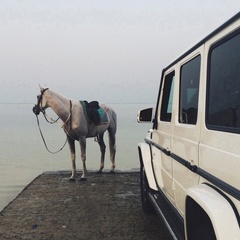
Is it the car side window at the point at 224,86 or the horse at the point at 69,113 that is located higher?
the car side window at the point at 224,86

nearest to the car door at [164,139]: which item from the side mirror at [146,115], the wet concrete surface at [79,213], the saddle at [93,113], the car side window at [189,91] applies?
the side mirror at [146,115]

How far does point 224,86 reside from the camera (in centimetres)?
215

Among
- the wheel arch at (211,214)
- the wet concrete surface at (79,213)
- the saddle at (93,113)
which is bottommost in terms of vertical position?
the wet concrete surface at (79,213)

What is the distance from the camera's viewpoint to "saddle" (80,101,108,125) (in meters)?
7.85

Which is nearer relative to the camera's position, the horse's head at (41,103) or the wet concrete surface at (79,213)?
the wet concrete surface at (79,213)

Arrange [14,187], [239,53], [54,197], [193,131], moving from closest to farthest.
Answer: [239,53], [193,131], [54,197], [14,187]

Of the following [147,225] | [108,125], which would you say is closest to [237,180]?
[147,225]

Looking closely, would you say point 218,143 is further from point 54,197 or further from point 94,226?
point 54,197

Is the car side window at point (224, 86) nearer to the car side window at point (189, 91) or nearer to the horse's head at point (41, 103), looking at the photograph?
the car side window at point (189, 91)

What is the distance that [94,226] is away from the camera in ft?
Result: 14.8

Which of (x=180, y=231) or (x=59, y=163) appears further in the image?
(x=59, y=163)

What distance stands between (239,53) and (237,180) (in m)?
0.74

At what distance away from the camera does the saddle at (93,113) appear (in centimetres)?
785

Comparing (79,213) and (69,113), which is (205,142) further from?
(69,113)
